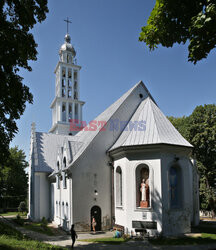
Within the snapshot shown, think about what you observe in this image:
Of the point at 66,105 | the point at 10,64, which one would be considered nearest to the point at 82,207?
the point at 10,64

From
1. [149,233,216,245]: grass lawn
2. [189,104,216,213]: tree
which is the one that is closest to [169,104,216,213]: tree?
[189,104,216,213]: tree

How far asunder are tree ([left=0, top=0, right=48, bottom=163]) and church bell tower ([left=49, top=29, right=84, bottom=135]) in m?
22.8

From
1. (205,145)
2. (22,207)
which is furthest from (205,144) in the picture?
(22,207)

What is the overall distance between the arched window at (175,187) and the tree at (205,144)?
15.7 metres

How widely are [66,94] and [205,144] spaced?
21.4 m

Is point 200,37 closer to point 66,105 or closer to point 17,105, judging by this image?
point 17,105

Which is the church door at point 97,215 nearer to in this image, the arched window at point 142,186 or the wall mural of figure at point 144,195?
the arched window at point 142,186

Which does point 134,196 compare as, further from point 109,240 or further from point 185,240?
point 185,240

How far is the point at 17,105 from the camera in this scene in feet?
41.5

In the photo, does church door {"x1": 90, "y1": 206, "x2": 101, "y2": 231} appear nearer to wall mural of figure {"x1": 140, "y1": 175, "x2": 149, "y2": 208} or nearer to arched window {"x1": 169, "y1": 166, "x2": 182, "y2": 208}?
wall mural of figure {"x1": 140, "y1": 175, "x2": 149, "y2": 208}

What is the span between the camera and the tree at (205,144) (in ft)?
109

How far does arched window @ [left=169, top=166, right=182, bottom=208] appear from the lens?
18573mm

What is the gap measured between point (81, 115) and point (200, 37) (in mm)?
31429

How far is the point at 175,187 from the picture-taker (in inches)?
749
